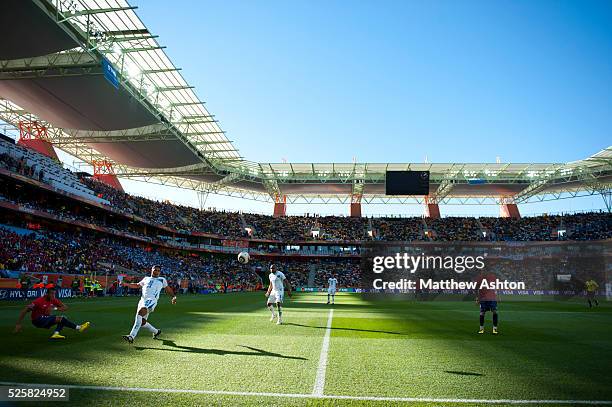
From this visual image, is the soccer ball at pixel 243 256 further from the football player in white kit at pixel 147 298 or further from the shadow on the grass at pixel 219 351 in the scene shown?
the shadow on the grass at pixel 219 351

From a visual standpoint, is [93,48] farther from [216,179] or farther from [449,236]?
[449,236]

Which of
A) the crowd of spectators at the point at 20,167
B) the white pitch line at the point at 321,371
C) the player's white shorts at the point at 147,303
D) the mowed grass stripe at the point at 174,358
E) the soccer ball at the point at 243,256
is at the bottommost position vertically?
the mowed grass stripe at the point at 174,358

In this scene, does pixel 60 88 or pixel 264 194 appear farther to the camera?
pixel 264 194

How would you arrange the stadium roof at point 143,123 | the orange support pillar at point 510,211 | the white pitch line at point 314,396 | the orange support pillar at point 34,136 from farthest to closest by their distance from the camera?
the orange support pillar at point 510,211
the orange support pillar at point 34,136
the stadium roof at point 143,123
the white pitch line at point 314,396

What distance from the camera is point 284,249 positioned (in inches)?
3110

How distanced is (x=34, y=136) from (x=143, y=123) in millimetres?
14459

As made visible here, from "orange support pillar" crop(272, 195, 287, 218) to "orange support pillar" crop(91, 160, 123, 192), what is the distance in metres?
26.5

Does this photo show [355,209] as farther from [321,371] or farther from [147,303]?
[321,371]

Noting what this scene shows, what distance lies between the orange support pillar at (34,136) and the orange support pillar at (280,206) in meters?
37.2

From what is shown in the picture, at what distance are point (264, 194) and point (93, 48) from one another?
162ft

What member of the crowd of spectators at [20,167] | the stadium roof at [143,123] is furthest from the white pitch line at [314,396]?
the crowd of spectators at [20,167]

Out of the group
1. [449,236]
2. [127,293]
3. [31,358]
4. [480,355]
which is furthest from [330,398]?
[449,236]

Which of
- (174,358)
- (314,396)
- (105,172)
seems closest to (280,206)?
(105,172)

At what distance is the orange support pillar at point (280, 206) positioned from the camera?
78344 millimetres
